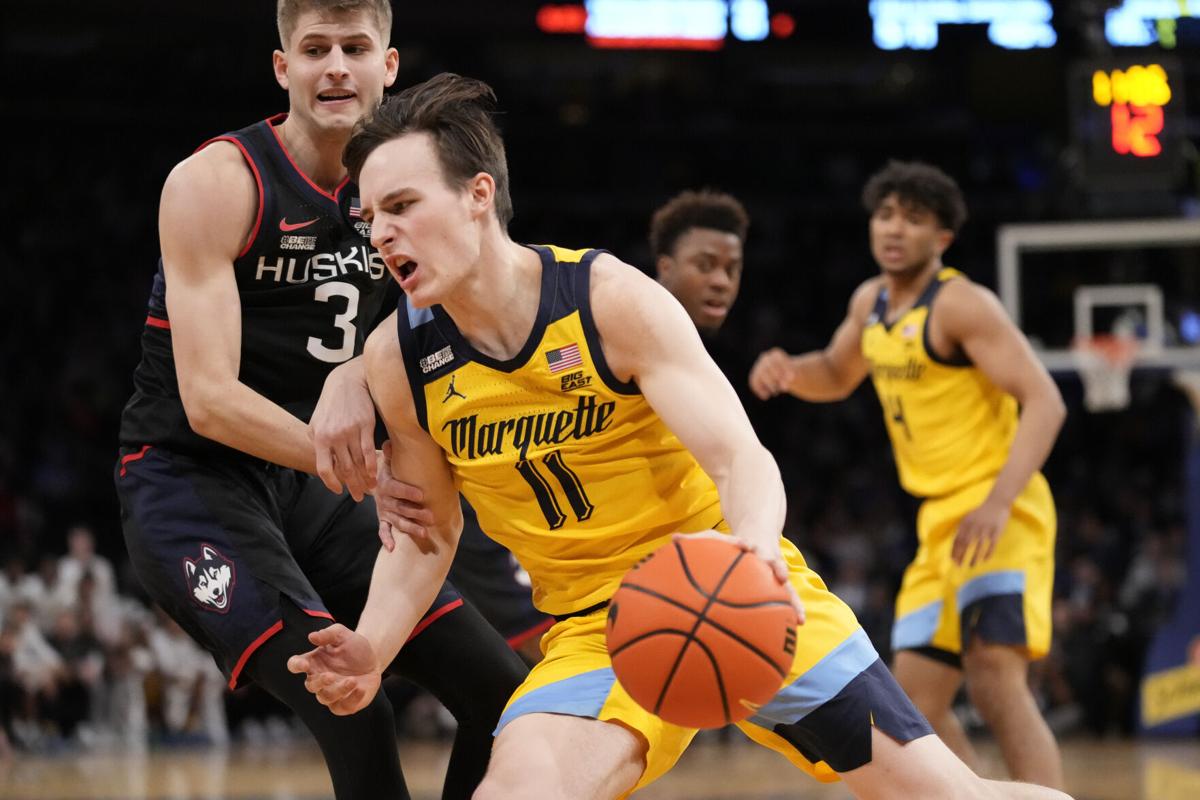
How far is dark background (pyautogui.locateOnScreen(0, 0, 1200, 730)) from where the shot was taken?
1727cm

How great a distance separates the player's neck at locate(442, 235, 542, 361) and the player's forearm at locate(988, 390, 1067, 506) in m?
2.74

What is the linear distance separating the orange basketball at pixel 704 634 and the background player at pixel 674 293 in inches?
104

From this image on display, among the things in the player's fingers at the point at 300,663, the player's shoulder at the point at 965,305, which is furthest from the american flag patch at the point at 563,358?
the player's shoulder at the point at 965,305

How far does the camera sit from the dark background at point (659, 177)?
17.3 meters

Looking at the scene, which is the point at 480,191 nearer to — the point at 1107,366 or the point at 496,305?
the point at 496,305

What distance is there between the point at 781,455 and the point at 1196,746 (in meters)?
8.35

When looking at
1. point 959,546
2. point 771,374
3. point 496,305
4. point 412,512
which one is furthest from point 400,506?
point 771,374

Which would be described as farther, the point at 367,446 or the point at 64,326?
the point at 64,326

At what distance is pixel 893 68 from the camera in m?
20.5

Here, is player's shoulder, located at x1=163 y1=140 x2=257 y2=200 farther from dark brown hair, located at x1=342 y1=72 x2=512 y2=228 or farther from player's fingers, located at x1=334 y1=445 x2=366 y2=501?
player's fingers, located at x1=334 y1=445 x2=366 y2=501

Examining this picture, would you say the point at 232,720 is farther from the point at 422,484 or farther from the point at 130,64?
the point at 422,484

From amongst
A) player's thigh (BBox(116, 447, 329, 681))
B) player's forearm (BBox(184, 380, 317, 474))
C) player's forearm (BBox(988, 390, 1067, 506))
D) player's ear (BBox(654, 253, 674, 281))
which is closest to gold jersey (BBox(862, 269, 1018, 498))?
player's forearm (BBox(988, 390, 1067, 506))

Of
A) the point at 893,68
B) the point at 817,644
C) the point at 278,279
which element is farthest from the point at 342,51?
the point at 893,68

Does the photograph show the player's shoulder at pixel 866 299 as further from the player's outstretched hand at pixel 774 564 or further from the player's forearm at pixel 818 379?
the player's outstretched hand at pixel 774 564
